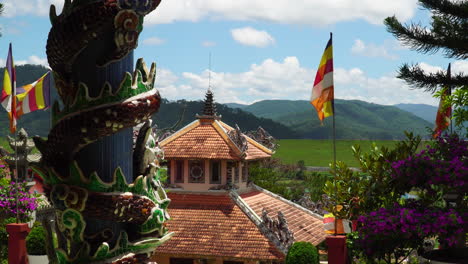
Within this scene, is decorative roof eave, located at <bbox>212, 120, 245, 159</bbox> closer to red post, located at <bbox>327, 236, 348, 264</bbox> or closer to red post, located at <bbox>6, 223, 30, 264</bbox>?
red post, located at <bbox>6, 223, 30, 264</bbox>

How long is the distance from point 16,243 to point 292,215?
15.0m

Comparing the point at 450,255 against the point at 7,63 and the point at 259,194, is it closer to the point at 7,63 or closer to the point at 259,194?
the point at 7,63

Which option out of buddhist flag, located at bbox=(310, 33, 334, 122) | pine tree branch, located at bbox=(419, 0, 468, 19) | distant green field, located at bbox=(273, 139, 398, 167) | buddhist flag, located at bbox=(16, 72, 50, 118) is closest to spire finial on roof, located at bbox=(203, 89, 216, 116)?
buddhist flag, located at bbox=(16, 72, 50, 118)

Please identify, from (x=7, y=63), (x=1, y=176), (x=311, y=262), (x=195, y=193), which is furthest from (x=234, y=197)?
(x=7, y=63)

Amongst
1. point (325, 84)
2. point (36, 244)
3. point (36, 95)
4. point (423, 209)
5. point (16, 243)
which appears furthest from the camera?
point (36, 244)

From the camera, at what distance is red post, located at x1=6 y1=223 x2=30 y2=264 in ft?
31.3

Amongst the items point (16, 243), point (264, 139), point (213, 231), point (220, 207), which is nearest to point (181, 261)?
point (213, 231)

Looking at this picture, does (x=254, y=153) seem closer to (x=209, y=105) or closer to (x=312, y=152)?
(x=209, y=105)

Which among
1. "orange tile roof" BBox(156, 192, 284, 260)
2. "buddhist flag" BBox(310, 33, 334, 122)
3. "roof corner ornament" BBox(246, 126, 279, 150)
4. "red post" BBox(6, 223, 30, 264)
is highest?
"buddhist flag" BBox(310, 33, 334, 122)

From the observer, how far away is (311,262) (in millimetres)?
16375

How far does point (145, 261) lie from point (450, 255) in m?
4.61

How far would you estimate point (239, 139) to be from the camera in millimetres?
22297

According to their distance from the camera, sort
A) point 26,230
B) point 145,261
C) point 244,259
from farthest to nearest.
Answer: point 244,259
point 26,230
point 145,261

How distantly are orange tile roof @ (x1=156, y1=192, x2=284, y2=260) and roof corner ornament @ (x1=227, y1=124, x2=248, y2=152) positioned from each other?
1851 mm
